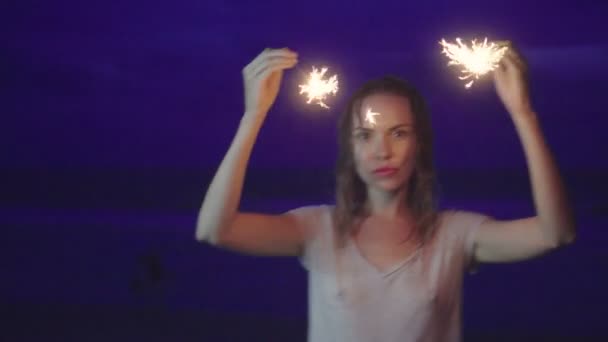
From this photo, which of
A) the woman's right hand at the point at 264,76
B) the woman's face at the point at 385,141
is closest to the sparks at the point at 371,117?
the woman's face at the point at 385,141

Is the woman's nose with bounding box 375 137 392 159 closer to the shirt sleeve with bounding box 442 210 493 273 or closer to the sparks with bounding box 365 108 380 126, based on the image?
the sparks with bounding box 365 108 380 126

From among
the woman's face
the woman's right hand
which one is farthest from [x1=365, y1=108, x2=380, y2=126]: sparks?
the woman's right hand

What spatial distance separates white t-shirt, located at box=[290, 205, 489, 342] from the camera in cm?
105

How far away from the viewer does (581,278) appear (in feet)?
9.09

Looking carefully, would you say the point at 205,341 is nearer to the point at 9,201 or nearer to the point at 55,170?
the point at 55,170

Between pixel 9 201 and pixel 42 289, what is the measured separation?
572 millimetres

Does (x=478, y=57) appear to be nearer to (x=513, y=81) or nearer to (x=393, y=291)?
(x=513, y=81)

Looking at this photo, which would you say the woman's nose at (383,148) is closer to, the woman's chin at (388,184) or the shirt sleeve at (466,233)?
the woman's chin at (388,184)

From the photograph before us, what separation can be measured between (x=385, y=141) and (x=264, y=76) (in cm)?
23

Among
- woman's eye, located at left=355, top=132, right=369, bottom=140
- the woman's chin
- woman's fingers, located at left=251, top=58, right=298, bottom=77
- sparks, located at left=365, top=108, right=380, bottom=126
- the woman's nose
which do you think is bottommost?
the woman's chin

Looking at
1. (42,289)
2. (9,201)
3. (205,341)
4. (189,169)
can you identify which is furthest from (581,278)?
(9,201)

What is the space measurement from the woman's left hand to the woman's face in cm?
18

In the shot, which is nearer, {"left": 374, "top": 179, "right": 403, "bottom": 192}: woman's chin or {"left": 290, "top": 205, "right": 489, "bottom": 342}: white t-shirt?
{"left": 290, "top": 205, "right": 489, "bottom": 342}: white t-shirt

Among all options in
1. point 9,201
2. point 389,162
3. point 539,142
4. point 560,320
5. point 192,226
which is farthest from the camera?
point 9,201
